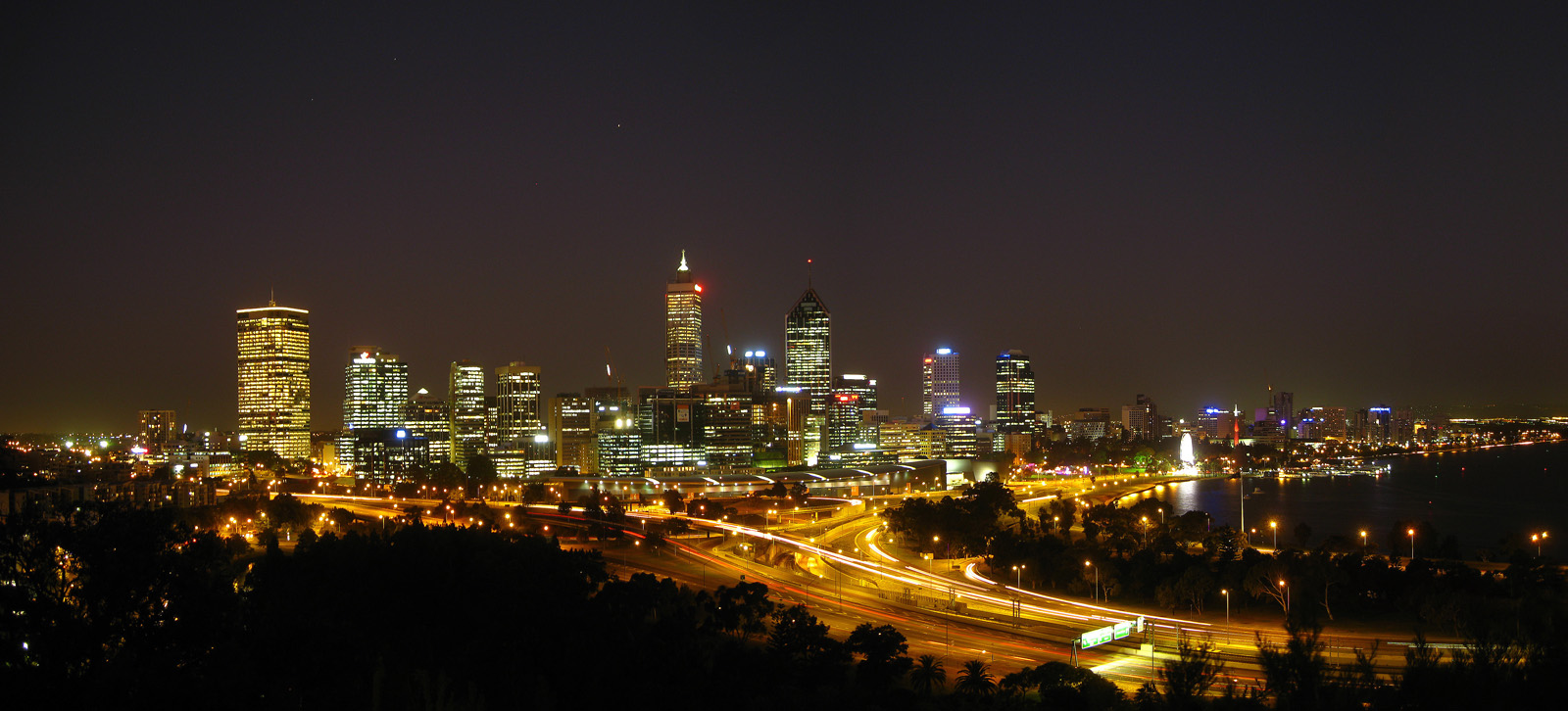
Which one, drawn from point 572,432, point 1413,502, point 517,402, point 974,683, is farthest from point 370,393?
point 974,683

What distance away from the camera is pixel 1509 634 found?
9039 mm

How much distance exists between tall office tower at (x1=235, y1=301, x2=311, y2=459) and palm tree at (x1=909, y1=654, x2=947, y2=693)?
73521 mm

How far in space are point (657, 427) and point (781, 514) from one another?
27739mm

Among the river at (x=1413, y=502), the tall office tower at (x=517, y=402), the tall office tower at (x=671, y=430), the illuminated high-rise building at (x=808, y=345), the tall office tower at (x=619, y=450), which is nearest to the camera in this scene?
the river at (x=1413, y=502)

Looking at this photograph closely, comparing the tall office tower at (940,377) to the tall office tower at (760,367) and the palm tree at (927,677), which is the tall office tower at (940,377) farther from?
the palm tree at (927,677)

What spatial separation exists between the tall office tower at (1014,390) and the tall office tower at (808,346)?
20339 millimetres

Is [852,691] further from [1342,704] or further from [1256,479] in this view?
[1256,479]

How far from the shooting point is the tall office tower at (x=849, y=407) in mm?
72188

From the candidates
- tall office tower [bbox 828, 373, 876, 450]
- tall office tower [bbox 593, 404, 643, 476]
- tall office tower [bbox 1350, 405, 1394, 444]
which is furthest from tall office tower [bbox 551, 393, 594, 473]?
tall office tower [bbox 1350, 405, 1394, 444]

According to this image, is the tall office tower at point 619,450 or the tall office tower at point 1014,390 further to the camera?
the tall office tower at point 1014,390

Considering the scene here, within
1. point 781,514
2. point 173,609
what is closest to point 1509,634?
point 173,609

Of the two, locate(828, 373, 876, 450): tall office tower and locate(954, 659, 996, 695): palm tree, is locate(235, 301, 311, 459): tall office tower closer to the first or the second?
locate(828, 373, 876, 450): tall office tower

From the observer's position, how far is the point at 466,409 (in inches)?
2842

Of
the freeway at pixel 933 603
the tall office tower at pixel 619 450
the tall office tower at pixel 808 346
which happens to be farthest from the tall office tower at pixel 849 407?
the freeway at pixel 933 603
